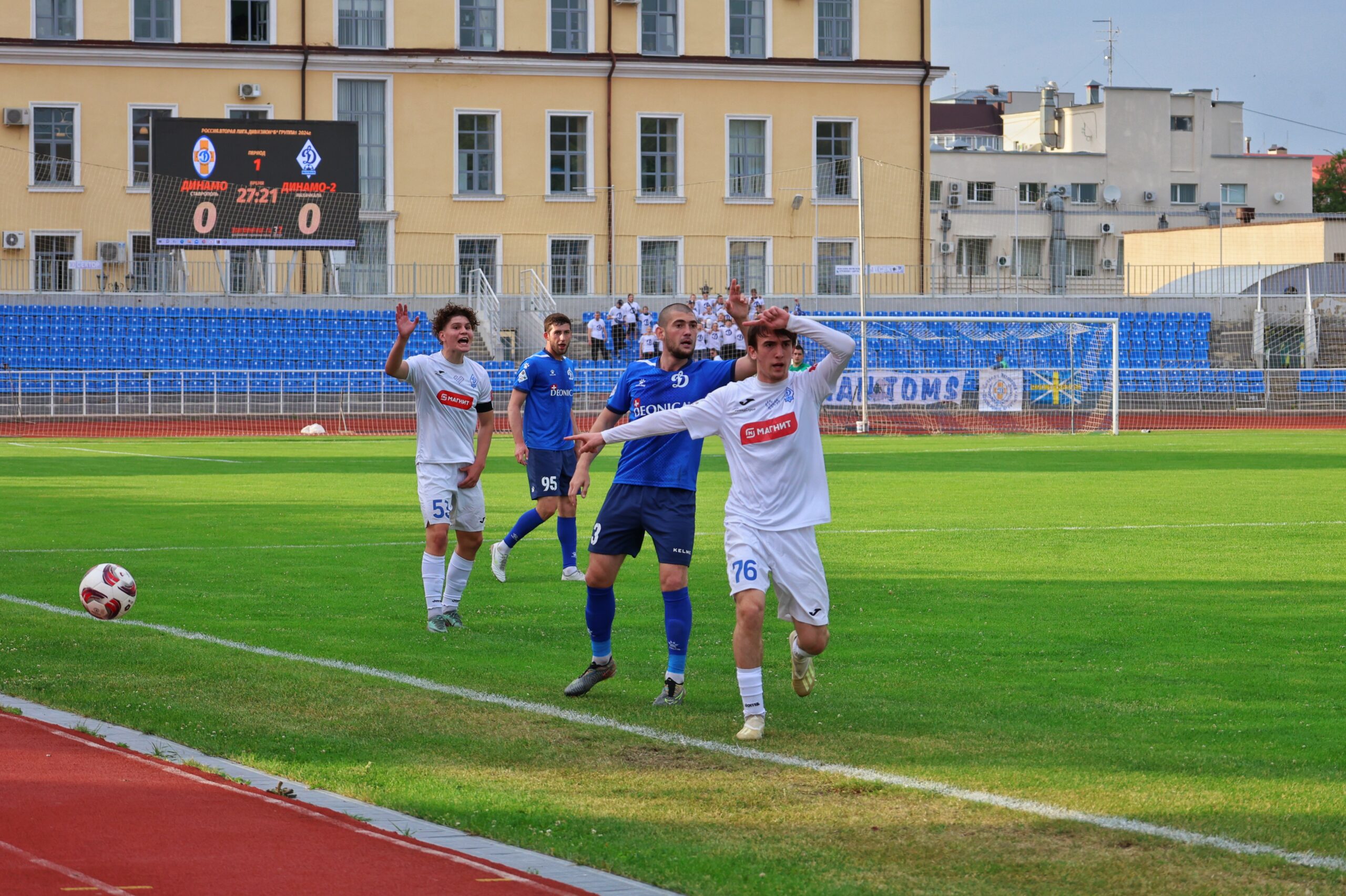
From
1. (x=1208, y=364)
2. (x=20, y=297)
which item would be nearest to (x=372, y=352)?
(x=20, y=297)

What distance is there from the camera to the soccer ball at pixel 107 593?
9.91 metres

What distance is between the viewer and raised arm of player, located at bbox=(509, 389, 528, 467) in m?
12.5

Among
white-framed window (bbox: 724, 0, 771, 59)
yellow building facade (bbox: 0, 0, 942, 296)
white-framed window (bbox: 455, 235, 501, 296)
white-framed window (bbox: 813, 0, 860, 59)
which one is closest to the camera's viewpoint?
yellow building facade (bbox: 0, 0, 942, 296)

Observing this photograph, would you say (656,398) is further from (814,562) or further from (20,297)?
(20,297)

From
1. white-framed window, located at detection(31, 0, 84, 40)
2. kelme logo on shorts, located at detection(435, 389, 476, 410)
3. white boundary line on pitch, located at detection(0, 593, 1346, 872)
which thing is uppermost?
white-framed window, located at detection(31, 0, 84, 40)

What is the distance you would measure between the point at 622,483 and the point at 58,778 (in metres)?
3.22

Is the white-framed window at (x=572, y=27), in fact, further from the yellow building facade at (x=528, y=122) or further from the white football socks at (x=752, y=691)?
the white football socks at (x=752, y=691)

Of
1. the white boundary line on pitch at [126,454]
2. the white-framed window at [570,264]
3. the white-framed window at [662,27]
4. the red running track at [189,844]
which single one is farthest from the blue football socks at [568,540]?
the white-framed window at [662,27]

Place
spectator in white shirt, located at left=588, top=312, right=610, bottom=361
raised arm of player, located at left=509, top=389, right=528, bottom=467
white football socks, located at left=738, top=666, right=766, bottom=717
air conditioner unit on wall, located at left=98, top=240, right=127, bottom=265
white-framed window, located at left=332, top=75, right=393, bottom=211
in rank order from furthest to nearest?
white-framed window, located at left=332, top=75, right=393, bottom=211 → air conditioner unit on wall, located at left=98, top=240, right=127, bottom=265 → spectator in white shirt, located at left=588, top=312, right=610, bottom=361 → raised arm of player, located at left=509, top=389, right=528, bottom=467 → white football socks, located at left=738, top=666, right=766, bottom=717

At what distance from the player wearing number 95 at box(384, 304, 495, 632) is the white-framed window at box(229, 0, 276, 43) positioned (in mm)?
41689

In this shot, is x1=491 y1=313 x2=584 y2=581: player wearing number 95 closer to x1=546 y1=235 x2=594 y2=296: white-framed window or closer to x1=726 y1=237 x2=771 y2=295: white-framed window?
x1=546 y1=235 x2=594 y2=296: white-framed window

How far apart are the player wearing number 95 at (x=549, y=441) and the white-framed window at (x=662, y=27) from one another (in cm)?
4040

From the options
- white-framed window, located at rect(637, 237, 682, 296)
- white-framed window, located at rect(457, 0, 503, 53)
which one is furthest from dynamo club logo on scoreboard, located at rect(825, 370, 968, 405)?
white-framed window, located at rect(457, 0, 503, 53)

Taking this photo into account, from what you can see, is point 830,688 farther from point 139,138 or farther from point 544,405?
point 139,138
